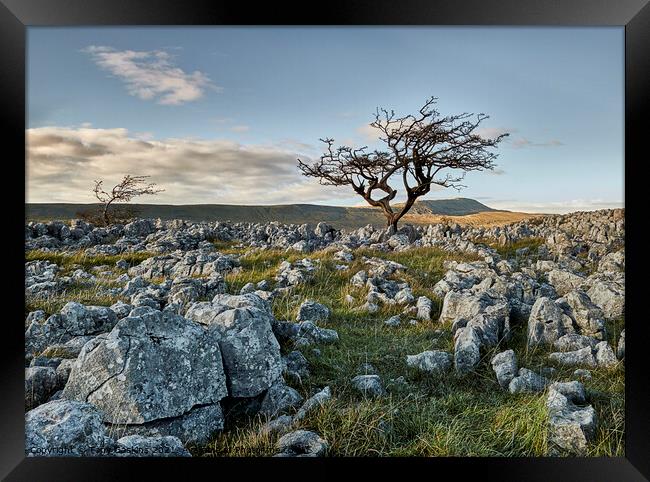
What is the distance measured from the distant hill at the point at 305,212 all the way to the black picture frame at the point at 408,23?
199cm

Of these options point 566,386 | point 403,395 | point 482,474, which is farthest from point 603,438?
point 403,395

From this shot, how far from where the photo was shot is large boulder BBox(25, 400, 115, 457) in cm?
335

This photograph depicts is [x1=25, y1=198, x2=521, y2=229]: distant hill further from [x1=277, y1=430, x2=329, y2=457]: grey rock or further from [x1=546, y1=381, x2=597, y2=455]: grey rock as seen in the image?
[x1=277, y1=430, x2=329, y2=457]: grey rock

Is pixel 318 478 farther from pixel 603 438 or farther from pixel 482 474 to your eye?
pixel 603 438

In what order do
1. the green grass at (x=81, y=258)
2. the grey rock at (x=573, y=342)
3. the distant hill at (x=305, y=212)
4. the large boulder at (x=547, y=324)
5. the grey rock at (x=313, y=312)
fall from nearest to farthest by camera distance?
the grey rock at (x=573, y=342) → the large boulder at (x=547, y=324) → the grey rock at (x=313, y=312) → the distant hill at (x=305, y=212) → the green grass at (x=81, y=258)

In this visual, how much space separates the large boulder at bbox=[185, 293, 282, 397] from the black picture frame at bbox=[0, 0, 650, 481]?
687 mm

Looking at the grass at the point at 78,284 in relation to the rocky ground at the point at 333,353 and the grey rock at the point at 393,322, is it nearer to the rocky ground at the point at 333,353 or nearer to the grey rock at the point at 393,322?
the rocky ground at the point at 333,353

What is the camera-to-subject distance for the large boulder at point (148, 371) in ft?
11.3

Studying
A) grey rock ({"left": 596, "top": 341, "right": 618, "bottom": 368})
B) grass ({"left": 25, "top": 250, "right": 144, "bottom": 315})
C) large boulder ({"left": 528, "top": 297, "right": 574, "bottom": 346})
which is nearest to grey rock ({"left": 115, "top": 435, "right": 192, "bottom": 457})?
grass ({"left": 25, "top": 250, "right": 144, "bottom": 315})

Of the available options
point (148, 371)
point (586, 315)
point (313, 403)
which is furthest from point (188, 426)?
point (586, 315)

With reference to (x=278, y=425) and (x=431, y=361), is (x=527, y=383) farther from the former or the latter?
(x=278, y=425)

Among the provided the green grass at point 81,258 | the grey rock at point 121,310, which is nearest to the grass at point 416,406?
the grey rock at point 121,310

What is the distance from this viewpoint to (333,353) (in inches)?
187
